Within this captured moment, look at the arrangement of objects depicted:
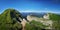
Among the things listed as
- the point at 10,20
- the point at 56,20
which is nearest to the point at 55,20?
the point at 56,20

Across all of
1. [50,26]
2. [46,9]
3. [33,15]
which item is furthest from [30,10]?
[50,26]

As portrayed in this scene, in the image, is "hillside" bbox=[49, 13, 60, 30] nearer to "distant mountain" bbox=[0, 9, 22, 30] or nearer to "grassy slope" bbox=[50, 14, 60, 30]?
"grassy slope" bbox=[50, 14, 60, 30]

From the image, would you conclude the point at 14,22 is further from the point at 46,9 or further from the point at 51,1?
the point at 51,1

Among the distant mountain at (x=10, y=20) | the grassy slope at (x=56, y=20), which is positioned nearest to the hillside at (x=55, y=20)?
the grassy slope at (x=56, y=20)

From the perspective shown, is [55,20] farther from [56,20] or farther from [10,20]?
[10,20]

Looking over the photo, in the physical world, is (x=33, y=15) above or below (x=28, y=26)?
above

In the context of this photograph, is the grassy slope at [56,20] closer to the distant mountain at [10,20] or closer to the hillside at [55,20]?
the hillside at [55,20]

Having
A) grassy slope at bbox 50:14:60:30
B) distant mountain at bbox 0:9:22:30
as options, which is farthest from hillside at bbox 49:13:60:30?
distant mountain at bbox 0:9:22:30

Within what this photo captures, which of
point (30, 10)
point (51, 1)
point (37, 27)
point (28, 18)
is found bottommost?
point (37, 27)
